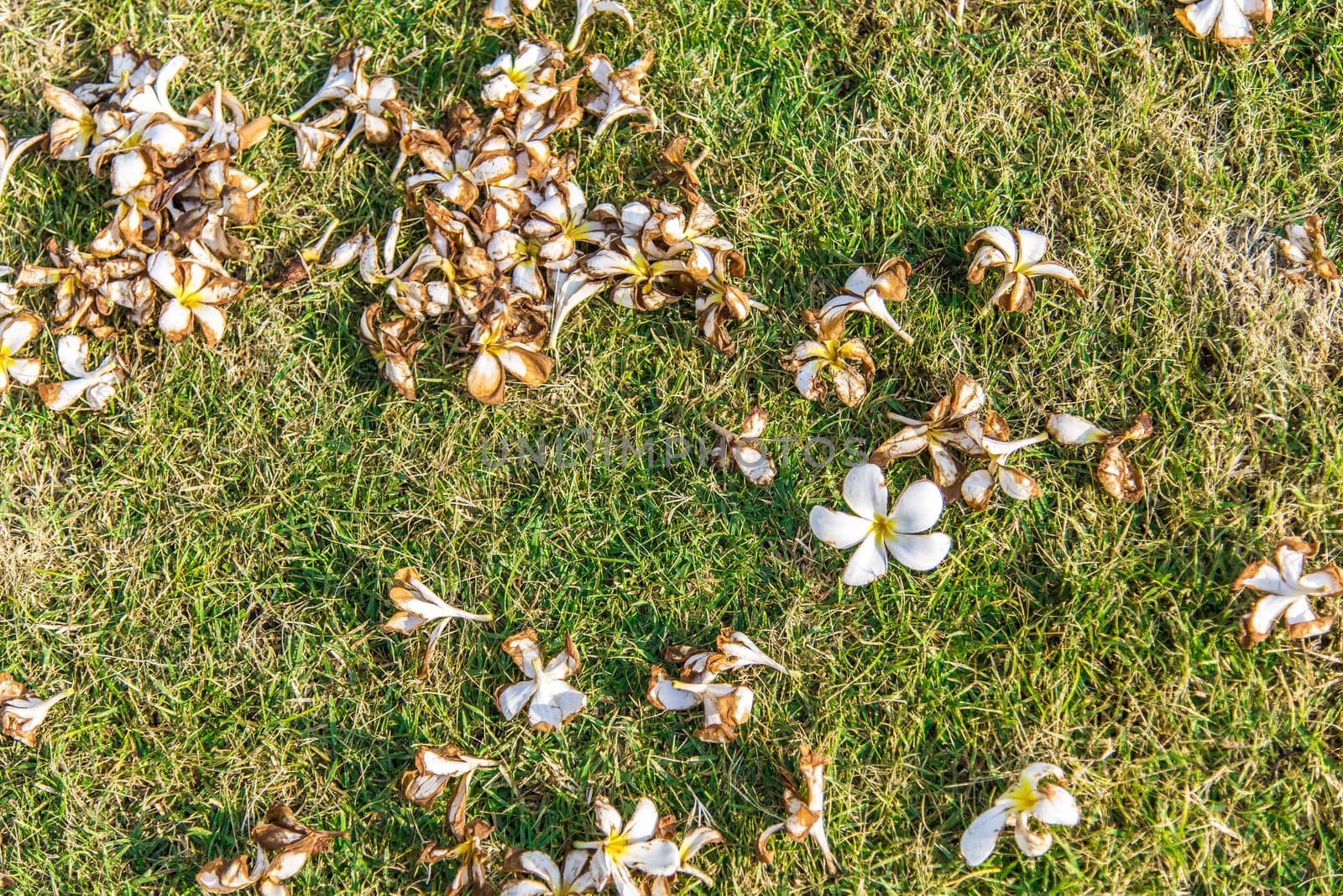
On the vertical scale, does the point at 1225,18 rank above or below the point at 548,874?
above

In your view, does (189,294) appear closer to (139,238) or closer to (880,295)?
(139,238)

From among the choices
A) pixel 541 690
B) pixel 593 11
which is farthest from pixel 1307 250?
pixel 541 690

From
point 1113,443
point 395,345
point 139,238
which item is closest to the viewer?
point 1113,443

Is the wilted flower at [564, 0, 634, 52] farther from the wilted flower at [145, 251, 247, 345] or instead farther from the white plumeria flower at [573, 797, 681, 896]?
the white plumeria flower at [573, 797, 681, 896]

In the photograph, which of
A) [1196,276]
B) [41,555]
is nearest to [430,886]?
[41,555]

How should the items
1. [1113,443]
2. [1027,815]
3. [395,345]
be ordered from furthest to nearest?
[395,345]
[1113,443]
[1027,815]

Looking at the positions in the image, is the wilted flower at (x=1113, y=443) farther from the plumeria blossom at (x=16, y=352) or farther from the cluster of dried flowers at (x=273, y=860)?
the plumeria blossom at (x=16, y=352)

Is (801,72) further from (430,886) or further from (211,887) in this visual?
(211,887)
